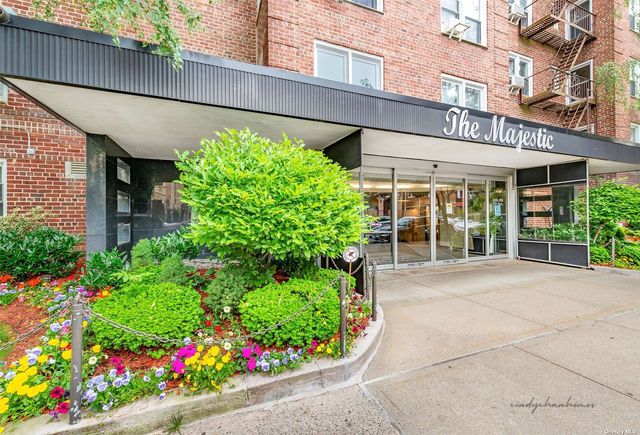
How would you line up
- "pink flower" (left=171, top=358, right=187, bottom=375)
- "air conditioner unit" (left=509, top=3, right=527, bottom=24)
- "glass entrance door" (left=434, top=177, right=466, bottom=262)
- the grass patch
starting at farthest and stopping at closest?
"air conditioner unit" (left=509, top=3, right=527, bottom=24) → "glass entrance door" (left=434, top=177, right=466, bottom=262) → the grass patch → "pink flower" (left=171, top=358, right=187, bottom=375)

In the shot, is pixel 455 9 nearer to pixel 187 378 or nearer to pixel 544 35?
pixel 544 35

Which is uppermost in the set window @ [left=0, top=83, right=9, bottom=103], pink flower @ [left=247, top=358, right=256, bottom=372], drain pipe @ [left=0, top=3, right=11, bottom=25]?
window @ [left=0, top=83, right=9, bottom=103]

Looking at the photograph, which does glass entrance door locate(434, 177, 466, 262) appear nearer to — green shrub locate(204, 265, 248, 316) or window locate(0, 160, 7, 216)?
green shrub locate(204, 265, 248, 316)

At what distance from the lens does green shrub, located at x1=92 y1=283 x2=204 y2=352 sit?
106 inches

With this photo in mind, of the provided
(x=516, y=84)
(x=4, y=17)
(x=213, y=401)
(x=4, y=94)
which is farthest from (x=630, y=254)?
(x=4, y=94)

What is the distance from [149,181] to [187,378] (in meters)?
5.91

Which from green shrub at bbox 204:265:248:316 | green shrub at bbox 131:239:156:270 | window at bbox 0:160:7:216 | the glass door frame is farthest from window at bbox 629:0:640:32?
window at bbox 0:160:7:216

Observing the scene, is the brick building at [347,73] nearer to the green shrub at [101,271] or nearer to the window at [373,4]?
the window at [373,4]

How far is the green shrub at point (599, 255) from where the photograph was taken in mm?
7902

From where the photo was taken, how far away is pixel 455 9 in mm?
8648

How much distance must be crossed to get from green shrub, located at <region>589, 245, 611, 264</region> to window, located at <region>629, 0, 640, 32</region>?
10604mm

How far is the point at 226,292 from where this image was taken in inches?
130

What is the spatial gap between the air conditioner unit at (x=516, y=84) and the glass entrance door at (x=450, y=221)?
467cm

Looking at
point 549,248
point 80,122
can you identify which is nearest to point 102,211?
point 80,122
